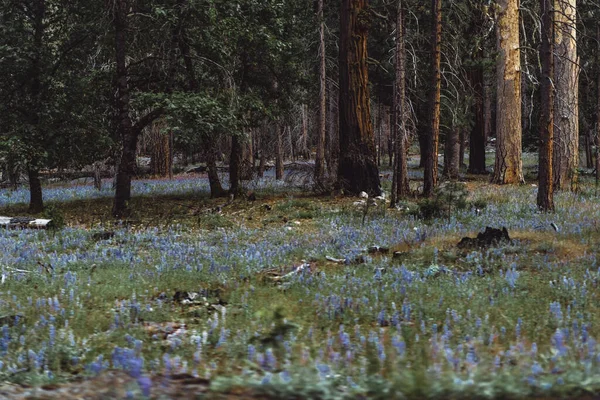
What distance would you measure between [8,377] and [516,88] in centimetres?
1905

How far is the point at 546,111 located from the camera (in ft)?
36.4

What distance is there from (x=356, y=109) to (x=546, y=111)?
647 cm

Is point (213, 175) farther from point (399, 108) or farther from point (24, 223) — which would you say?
point (399, 108)

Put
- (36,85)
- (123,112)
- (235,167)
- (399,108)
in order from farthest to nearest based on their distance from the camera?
(235,167), (36,85), (123,112), (399,108)

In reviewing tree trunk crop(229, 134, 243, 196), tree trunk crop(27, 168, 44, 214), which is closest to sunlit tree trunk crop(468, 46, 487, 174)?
tree trunk crop(229, 134, 243, 196)

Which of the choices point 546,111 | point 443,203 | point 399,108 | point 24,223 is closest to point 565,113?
point 399,108

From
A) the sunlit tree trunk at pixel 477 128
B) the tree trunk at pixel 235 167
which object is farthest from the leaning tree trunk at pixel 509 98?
the tree trunk at pixel 235 167

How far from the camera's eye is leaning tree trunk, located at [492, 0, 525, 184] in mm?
19203

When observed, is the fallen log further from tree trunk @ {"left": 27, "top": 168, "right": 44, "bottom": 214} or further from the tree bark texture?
the tree bark texture

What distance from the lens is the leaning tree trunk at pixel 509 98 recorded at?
19.2 metres

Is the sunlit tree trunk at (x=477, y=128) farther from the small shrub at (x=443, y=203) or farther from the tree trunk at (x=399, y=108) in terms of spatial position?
the small shrub at (x=443, y=203)

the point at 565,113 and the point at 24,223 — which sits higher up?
the point at 565,113

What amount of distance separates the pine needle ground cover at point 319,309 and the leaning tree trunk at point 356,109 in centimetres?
541

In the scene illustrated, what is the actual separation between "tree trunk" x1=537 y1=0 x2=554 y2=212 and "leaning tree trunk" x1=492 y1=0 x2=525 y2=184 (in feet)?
25.7
